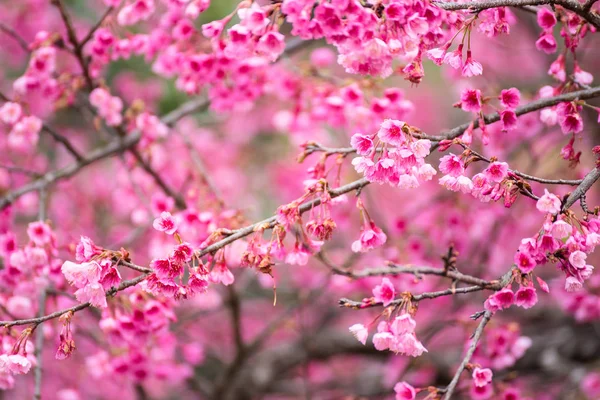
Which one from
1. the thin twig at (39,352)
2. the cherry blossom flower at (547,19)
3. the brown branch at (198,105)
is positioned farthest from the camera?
the brown branch at (198,105)

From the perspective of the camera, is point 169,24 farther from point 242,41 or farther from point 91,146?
point 91,146

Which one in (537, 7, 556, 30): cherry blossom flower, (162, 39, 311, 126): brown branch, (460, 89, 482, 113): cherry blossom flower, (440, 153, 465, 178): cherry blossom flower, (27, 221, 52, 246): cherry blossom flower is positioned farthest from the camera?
(162, 39, 311, 126): brown branch

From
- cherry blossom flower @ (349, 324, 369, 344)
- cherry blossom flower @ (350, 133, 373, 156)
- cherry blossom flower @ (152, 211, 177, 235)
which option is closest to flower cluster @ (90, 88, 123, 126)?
cherry blossom flower @ (152, 211, 177, 235)

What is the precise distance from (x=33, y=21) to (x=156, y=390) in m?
3.16

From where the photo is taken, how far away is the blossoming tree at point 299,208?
1583mm

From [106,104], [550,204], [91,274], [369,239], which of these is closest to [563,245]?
[550,204]

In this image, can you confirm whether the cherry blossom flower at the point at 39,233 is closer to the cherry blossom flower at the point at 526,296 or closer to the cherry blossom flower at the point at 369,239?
the cherry blossom flower at the point at 369,239

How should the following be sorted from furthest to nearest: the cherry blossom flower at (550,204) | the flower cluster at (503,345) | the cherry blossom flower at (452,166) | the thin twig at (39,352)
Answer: the flower cluster at (503,345)
the thin twig at (39,352)
the cherry blossom flower at (452,166)
the cherry blossom flower at (550,204)

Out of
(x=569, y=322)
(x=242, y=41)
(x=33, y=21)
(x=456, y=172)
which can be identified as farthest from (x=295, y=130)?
(x=33, y=21)

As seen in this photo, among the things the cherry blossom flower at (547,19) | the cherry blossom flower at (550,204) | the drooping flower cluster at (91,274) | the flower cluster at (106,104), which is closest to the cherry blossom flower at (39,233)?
the flower cluster at (106,104)

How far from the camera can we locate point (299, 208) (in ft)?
5.42

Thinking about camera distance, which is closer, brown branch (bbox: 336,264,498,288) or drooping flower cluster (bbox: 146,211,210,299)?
drooping flower cluster (bbox: 146,211,210,299)

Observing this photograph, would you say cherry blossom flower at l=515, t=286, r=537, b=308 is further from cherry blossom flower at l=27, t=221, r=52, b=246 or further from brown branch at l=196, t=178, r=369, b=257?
cherry blossom flower at l=27, t=221, r=52, b=246

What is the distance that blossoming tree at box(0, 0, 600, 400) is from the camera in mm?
1583
